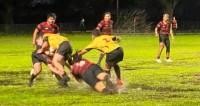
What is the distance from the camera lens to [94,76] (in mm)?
11953

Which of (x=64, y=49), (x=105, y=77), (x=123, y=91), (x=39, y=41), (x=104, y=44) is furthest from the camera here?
(x=39, y=41)

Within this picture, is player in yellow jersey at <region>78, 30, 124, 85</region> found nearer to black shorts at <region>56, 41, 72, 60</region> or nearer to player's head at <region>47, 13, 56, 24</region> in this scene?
black shorts at <region>56, 41, 72, 60</region>

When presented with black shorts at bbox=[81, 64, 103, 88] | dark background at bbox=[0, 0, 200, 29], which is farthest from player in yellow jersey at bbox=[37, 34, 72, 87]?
dark background at bbox=[0, 0, 200, 29]

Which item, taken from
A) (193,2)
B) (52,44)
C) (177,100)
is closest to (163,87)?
(177,100)

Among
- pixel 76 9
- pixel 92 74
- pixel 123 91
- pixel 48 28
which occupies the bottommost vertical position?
pixel 76 9

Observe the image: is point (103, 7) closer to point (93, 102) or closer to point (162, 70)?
point (162, 70)

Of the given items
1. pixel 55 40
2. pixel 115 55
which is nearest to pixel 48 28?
pixel 55 40

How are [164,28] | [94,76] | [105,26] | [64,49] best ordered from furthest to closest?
[164,28] < [105,26] < [64,49] < [94,76]

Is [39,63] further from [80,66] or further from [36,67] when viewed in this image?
[80,66]

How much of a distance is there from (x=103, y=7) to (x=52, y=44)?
6467 cm

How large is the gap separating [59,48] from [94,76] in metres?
1.69

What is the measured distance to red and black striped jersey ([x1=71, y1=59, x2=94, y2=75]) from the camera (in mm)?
12172

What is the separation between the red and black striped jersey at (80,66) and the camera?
12172 millimetres

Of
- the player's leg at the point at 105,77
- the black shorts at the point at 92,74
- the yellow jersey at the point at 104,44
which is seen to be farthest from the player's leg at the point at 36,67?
the player's leg at the point at 105,77
